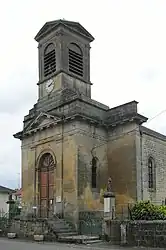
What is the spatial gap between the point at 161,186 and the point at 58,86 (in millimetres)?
10940

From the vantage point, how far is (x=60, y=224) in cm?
2541

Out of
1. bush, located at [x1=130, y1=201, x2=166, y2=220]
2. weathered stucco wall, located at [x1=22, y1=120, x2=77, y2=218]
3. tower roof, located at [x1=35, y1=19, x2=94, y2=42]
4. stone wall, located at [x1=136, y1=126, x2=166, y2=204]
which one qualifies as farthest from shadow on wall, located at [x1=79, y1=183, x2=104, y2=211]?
tower roof, located at [x1=35, y1=19, x2=94, y2=42]

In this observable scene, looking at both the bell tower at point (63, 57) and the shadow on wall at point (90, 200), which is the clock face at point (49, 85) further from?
the shadow on wall at point (90, 200)

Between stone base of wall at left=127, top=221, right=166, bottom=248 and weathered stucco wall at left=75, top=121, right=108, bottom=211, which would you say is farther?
weathered stucco wall at left=75, top=121, right=108, bottom=211

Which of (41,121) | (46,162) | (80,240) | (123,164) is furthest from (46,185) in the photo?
(80,240)

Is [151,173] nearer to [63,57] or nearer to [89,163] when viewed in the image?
[89,163]

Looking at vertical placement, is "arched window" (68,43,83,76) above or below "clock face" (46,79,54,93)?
above

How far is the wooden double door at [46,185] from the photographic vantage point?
2872cm

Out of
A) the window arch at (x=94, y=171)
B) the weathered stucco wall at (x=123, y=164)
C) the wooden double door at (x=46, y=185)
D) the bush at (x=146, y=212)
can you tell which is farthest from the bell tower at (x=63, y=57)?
the bush at (x=146, y=212)

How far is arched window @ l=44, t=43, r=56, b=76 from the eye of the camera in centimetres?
3170

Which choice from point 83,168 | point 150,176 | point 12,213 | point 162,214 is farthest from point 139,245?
point 12,213

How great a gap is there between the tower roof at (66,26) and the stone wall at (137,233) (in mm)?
17307

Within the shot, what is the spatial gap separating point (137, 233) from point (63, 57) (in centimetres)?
1632

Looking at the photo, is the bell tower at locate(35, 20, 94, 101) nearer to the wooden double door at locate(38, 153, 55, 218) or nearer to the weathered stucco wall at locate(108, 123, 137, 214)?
the weathered stucco wall at locate(108, 123, 137, 214)
